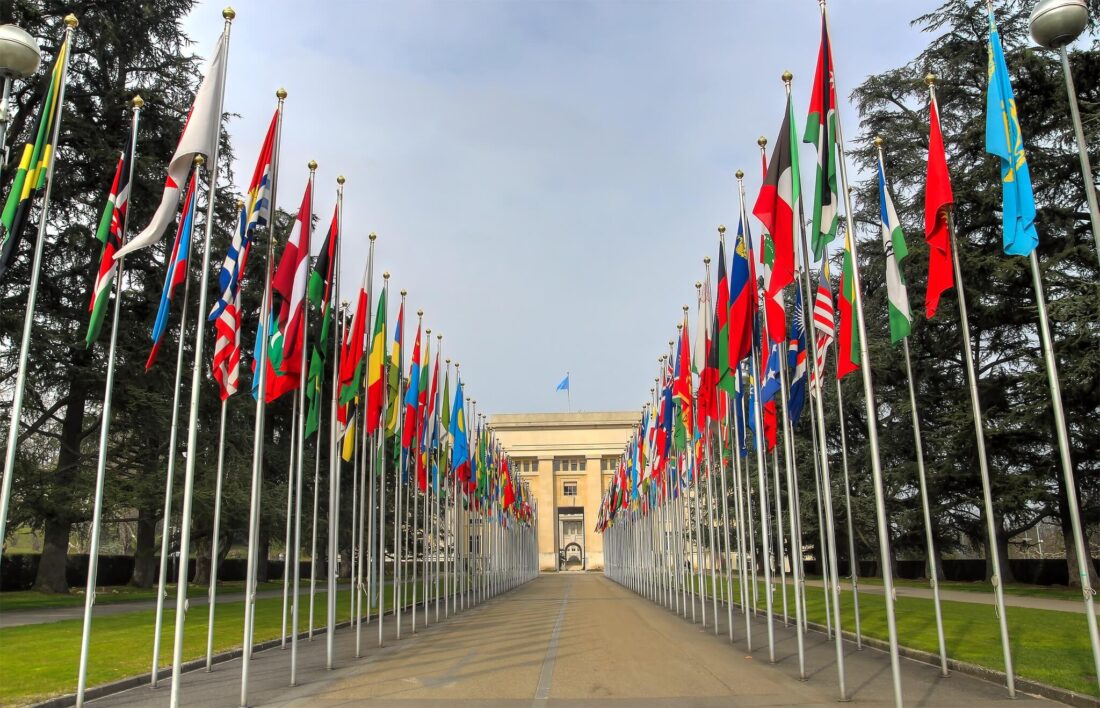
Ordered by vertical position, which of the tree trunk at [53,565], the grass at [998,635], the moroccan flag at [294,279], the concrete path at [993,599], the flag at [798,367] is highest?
the moroccan flag at [294,279]

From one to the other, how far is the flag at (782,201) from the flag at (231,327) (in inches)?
300

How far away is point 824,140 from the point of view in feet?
37.6

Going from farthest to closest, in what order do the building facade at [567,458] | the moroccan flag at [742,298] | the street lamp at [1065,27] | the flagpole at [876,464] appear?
the building facade at [567,458] < the moroccan flag at [742,298] < the flagpole at [876,464] < the street lamp at [1065,27]

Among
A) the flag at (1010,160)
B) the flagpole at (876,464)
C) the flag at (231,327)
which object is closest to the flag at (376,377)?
the flag at (231,327)

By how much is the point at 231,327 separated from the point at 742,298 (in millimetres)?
8282

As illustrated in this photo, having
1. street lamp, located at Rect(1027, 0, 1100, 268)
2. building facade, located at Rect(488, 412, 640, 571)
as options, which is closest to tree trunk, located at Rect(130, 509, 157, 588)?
street lamp, located at Rect(1027, 0, 1100, 268)

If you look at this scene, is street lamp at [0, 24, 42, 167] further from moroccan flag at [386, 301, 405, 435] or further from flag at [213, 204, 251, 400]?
moroccan flag at [386, 301, 405, 435]

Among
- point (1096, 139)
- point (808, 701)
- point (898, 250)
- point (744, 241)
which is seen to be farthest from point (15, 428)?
point (1096, 139)

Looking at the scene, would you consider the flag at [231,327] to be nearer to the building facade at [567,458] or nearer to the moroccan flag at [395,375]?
the moroccan flag at [395,375]

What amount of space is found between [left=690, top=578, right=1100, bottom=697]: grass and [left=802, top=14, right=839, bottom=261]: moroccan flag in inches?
256

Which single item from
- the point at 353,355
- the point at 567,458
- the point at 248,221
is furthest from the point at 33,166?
the point at 567,458

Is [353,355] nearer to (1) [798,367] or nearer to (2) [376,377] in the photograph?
(2) [376,377]

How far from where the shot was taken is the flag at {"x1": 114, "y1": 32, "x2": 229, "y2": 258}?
1116 cm

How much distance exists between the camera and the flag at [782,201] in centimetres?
1218
